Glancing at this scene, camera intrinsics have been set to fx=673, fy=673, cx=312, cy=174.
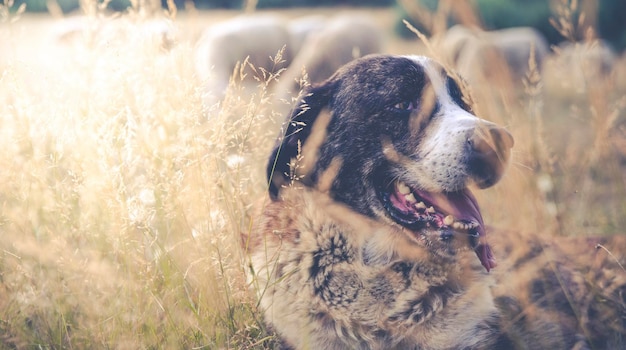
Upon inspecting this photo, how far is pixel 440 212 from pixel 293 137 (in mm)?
646

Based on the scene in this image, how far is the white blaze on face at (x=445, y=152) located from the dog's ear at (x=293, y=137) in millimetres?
448

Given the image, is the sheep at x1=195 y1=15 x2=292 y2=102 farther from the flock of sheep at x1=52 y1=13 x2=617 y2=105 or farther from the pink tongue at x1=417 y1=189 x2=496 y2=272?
the pink tongue at x1=417 y1=189 x2=496 y2=272

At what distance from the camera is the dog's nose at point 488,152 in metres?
2.26

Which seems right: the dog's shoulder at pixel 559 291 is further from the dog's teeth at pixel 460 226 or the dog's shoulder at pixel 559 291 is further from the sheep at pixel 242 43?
the sheep at pixel 242 43

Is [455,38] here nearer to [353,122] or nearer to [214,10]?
[214,10]

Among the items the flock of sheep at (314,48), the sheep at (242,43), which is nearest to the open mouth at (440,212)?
the flock of sheep at (314,48)

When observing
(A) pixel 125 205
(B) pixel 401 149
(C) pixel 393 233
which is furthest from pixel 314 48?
(A) pixel 125 205

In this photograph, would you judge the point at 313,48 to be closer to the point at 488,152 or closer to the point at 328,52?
the point at 328,52

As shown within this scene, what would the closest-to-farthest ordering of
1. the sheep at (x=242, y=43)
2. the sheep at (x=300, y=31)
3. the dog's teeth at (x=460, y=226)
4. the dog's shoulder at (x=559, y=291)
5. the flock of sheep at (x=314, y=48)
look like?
the dog's teeth at (x=460, y=226) < the dog's shoulder at (x=559, y=291) < the flock of sheep at (x=314, y=48) < the sheep at (x=242, y=43) < the sheep at (x=300, y=31)

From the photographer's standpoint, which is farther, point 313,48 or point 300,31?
point 300,31

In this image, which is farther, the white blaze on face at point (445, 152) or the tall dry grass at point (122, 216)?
the white blaze on face at point (445, 152)

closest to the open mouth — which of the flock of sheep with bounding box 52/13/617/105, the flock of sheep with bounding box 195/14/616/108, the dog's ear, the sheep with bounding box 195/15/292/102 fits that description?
the dog's ear

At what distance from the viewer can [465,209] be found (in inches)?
94.9

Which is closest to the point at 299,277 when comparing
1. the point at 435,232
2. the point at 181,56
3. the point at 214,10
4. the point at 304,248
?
the point at 304,248
